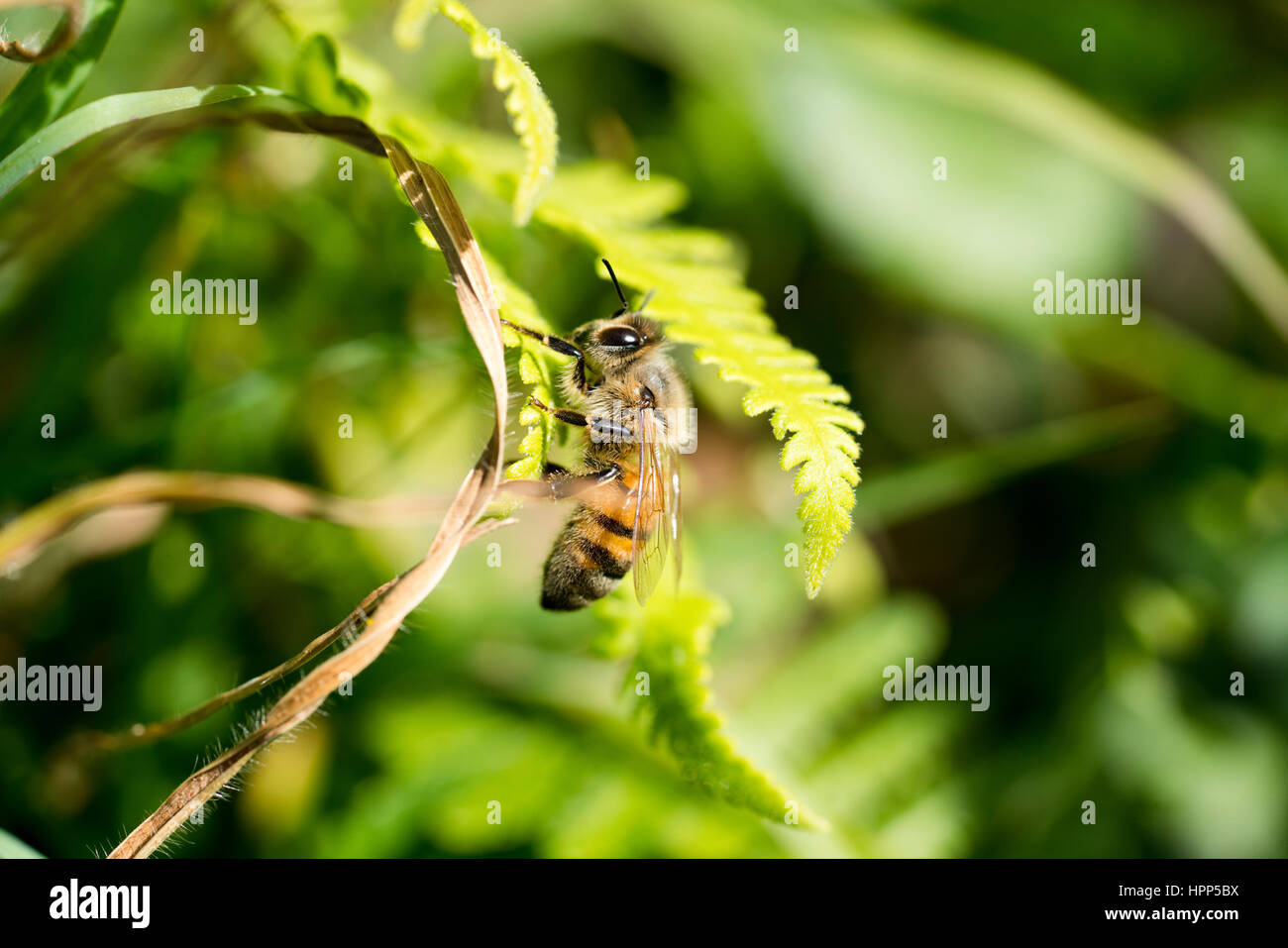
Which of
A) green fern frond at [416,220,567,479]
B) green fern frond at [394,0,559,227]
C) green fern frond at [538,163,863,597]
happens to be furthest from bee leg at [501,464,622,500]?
green fern frond at [394,0,559,227]

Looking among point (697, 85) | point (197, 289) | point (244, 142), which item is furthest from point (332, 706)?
point (697, 85)

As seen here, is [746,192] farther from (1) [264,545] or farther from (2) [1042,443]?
(1) [264,545]

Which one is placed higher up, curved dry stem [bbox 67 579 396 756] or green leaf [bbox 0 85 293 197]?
green leaf [bbox 0 85 293 197]

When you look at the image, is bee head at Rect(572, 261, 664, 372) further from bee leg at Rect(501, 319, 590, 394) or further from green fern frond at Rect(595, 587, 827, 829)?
green fern frond at Rect(595, 587, 827, 829)

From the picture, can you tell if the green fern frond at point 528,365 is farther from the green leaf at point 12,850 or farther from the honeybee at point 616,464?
the green leaf at point 12,850

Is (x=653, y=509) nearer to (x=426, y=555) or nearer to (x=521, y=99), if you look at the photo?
(x=426, y=555)
